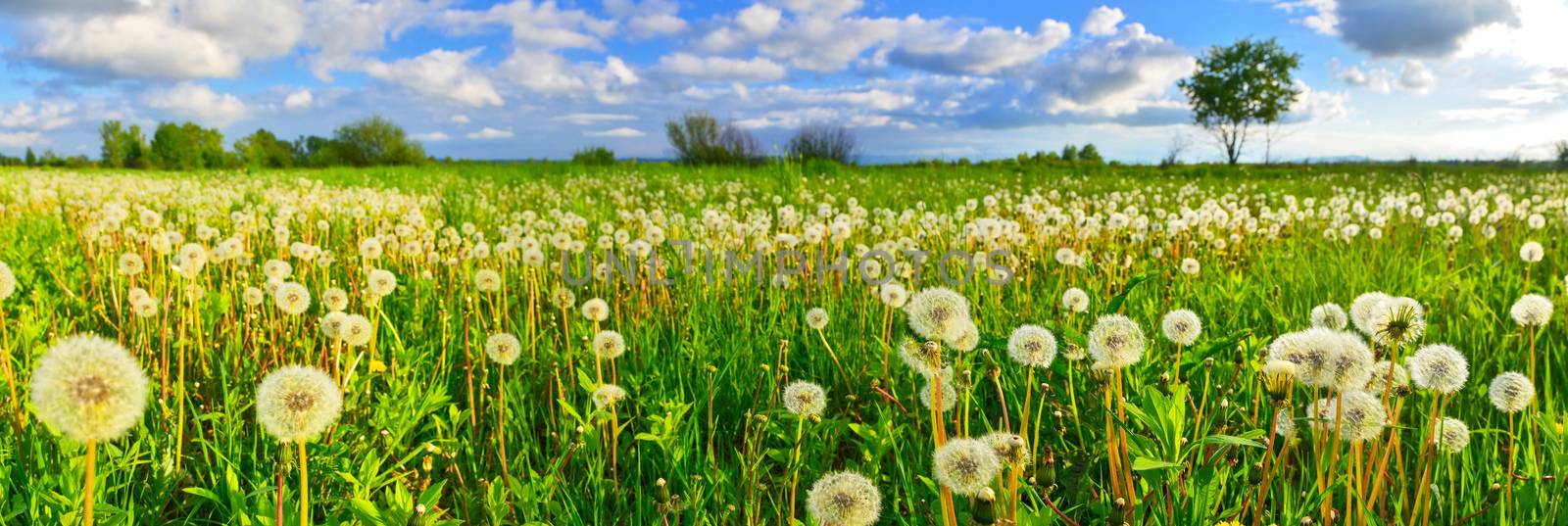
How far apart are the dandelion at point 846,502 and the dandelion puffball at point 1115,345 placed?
1.82 feet

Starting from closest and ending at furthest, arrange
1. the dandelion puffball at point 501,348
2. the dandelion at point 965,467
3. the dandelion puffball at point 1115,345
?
1. the dandelion at point 965,467
2. the dandelion puffball at point 1115,345
3. the dandelion puffball at point 501,348

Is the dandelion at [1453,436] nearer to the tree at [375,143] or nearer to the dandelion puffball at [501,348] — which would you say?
the dandelion puffball at [501,348]

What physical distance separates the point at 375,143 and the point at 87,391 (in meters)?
110

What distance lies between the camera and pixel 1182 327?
198cm

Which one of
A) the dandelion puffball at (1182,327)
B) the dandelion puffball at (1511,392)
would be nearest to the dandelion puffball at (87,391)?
the dandelion puffball at (1182,327)

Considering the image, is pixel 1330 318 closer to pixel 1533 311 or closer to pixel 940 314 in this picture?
pixel 1533 311

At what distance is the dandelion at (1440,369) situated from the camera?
5.72 ft

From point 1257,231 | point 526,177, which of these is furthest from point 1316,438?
point 526,177

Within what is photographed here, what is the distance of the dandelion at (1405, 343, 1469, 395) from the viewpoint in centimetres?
174

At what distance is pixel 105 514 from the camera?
1.80 metres

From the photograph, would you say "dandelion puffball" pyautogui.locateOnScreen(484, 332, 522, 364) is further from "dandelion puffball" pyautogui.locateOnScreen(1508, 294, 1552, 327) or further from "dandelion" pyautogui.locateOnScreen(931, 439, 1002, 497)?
"dandelion puffball" pyautogui.locateOnScreen(1508, 294, 1552, 327)

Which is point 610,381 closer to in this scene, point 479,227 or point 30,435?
point 30,435

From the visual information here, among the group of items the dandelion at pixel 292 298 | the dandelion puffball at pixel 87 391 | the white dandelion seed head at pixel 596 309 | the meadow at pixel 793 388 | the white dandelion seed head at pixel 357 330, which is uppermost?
the dandelion puffball at pixel 87 391

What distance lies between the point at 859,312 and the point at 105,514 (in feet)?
8.41
